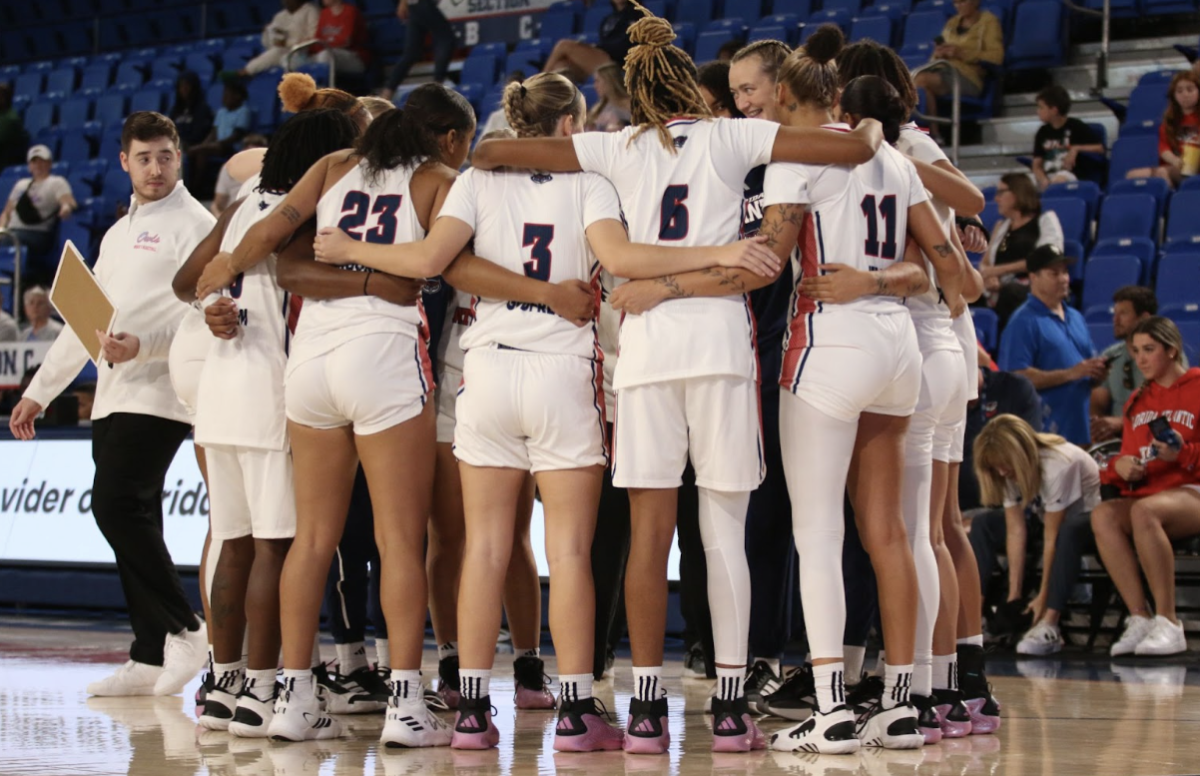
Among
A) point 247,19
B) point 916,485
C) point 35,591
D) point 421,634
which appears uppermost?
point 247,19

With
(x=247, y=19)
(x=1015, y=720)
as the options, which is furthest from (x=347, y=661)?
(x=247, y=19)

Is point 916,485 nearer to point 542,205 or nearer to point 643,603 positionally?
point 643,603

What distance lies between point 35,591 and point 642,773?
6110 millimetres

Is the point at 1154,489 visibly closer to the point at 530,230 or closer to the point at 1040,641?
the point at 1040,641

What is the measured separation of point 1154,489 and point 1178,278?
1.98 meters

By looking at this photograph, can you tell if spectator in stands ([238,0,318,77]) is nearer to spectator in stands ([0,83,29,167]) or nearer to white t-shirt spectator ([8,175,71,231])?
white t-shirt spectator ([8,175,71,231])

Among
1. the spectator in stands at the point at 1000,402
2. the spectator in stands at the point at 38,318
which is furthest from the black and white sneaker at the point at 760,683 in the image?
the spectator in stands at the point at 38,318

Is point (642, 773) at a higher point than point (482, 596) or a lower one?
lower

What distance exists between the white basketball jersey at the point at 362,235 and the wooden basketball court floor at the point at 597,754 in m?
1.10

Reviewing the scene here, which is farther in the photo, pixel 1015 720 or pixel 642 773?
pixel 1015 720

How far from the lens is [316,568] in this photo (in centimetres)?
420

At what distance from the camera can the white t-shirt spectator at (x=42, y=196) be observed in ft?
46.0

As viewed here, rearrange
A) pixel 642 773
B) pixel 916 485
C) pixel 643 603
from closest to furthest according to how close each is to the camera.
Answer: pixel 642 773, pixel 643 603, pixel 916 485

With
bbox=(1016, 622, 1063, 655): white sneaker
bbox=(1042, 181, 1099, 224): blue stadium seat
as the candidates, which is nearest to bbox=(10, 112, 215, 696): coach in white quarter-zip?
bbox=(1016, 622, 1063, 655): white sneaker
